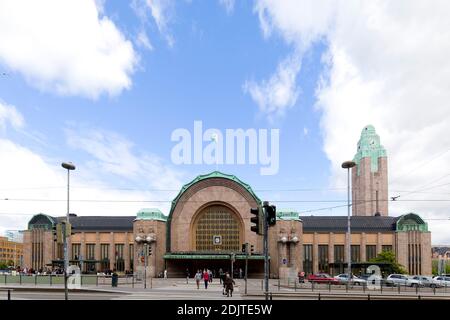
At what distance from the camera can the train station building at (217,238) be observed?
219 ft

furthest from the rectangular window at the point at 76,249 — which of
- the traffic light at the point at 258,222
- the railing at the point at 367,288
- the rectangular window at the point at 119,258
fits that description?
the traffic light at the point at 258,222

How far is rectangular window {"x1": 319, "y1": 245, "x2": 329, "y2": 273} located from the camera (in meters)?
79.6

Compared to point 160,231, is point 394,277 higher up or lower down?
lower down

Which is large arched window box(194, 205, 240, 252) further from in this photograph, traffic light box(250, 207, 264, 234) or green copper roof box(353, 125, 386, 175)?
green copper roof box(353, 125, 386, 175)

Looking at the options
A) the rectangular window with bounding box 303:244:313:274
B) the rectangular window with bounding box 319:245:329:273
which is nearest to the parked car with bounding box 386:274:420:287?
the rectangular window with bounding box 319:245:329:273

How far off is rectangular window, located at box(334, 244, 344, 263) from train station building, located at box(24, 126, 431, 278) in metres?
0.17

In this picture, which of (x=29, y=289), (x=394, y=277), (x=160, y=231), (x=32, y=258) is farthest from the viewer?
(x=32, y=258)

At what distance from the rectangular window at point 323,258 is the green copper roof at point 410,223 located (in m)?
12.7

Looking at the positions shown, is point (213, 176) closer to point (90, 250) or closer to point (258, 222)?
point (90, 250)

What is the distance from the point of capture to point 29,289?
32.8m

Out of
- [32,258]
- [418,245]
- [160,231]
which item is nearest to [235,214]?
[160,231]
